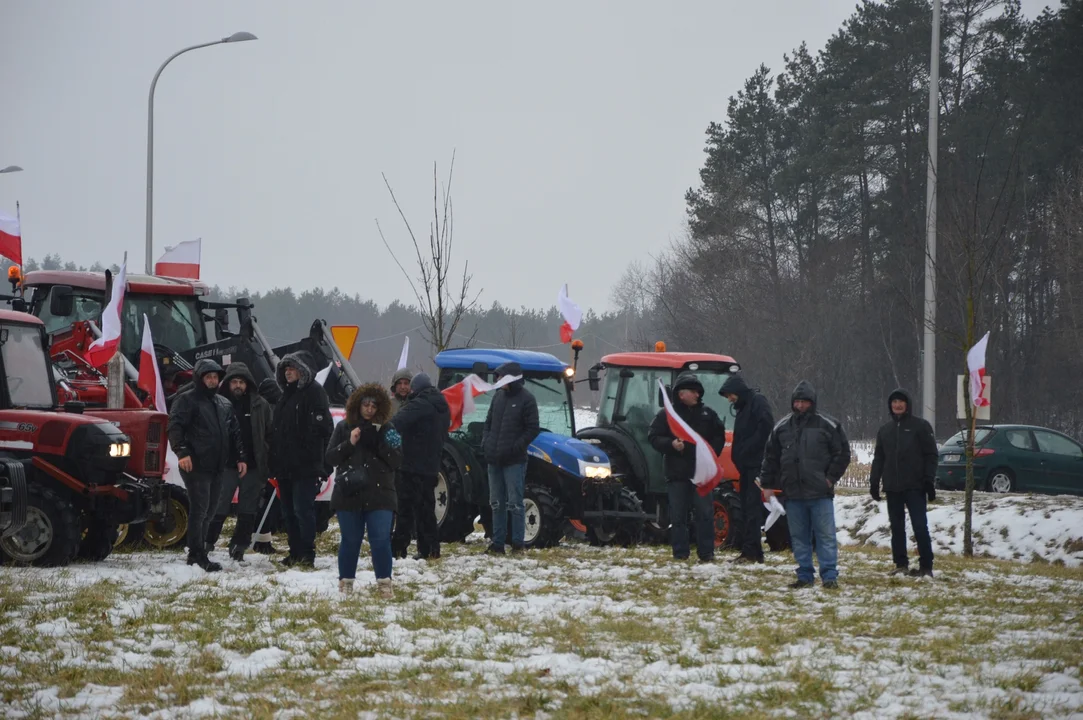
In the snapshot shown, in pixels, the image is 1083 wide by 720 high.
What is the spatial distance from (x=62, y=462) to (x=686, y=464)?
5828 millimetres

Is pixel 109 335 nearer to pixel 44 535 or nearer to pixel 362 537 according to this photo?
pixel 44 535

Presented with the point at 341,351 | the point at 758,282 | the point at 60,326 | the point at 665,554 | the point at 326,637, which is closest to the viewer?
the point at 326,637

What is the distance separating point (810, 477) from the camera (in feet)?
36.3

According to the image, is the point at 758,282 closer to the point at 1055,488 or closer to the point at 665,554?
the point at 1055,488

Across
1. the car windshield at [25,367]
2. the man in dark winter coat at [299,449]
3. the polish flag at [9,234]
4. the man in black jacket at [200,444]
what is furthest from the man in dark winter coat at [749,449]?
the polish flag at [9,234]

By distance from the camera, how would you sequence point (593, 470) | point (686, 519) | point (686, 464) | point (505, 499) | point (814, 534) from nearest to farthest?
point (814, 534), point (686, 464), point (686, 519), point (505, 499), point (593, 470)

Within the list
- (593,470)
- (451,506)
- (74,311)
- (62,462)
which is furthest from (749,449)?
(74,311)

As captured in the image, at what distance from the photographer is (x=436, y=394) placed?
40.3ft

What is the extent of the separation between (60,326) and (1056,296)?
119 feet

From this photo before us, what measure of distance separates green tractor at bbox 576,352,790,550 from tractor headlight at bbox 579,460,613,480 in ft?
3.14

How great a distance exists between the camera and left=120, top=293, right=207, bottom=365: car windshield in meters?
16.9

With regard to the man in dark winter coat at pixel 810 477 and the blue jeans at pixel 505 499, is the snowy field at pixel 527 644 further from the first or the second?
the blue jeans at pixel 505 499

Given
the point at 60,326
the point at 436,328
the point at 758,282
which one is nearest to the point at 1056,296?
the point at 758,282

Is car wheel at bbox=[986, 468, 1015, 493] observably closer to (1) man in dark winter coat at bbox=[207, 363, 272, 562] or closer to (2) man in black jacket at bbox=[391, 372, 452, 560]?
(2) man in black jacket at bbox=[391, 372, 452, 560]
